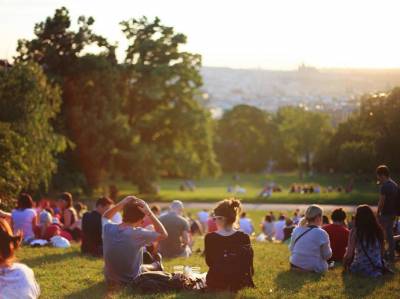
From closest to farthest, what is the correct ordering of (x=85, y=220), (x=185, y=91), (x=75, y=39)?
(x=85, y=220), (x=75, y=39), (x=185, y=91)

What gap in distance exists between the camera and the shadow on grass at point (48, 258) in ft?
41.7

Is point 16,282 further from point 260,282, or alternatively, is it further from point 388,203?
point 388,203

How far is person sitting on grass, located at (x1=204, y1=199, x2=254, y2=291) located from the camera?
8.84 metres

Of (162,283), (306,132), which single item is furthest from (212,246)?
(306,132)

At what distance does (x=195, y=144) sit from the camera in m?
46.1

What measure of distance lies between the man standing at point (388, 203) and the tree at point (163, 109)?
29.4m

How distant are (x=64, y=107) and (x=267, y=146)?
57.8 m

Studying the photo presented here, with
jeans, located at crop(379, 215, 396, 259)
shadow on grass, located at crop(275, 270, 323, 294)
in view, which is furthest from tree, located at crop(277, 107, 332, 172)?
shadow on grass, located at crop(275, 270, 323, 294)

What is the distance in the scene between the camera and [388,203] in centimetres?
1266

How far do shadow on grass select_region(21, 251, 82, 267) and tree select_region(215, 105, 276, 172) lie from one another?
7772 cm

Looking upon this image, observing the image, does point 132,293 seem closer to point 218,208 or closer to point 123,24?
point 218,208

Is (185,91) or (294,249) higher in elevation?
(185,91)

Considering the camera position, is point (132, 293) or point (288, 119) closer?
point (132, 293)

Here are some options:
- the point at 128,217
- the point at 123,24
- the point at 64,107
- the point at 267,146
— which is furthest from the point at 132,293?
the point at 267,146
